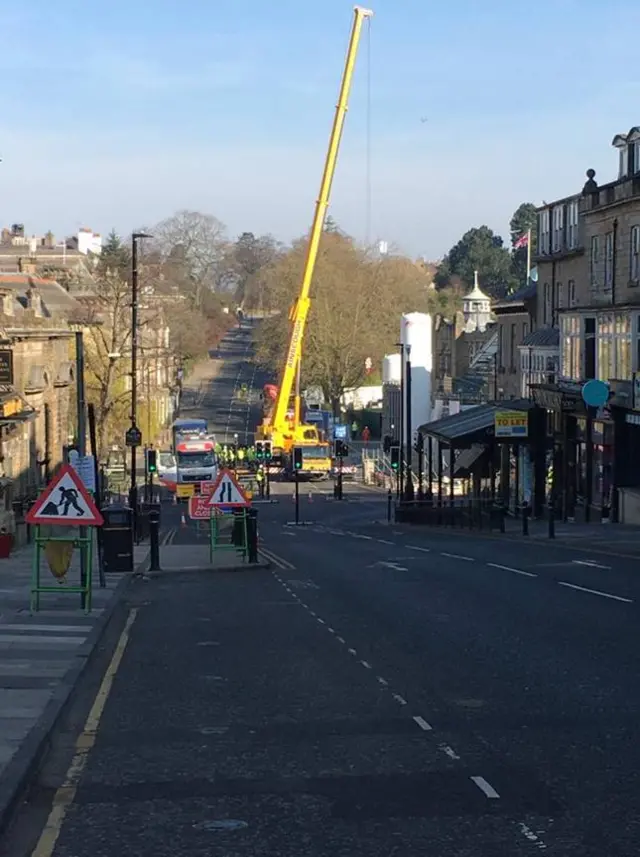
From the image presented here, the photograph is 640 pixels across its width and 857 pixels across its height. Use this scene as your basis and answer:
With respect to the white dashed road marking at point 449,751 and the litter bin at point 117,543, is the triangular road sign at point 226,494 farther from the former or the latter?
the white dashed road marking at point 449,751

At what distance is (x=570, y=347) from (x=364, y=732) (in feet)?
133

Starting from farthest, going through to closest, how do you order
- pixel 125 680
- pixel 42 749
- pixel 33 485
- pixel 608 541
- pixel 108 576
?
pixel 33 485, pixel 608 541, pixel 108 576, pixel 125 680, pixel 42 749

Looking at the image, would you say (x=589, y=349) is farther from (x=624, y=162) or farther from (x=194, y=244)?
(x=194, y=244)

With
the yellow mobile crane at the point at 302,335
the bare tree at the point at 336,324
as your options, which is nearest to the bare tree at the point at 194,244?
the bare tree at the point at 336,324

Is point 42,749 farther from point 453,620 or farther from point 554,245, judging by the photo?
point 554,245

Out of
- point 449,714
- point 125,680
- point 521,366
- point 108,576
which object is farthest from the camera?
point 521,366

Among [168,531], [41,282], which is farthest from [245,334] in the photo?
[168,531]

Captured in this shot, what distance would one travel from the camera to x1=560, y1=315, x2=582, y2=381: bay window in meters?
49.6

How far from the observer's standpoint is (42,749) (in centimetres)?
1062

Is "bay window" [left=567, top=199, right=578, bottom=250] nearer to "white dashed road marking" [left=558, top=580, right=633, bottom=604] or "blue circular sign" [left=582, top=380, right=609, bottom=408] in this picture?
"blue circular sign" [left=582, top=380, right=609, bottom=408]

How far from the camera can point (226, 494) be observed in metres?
30.0

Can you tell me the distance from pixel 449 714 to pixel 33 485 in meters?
45.4

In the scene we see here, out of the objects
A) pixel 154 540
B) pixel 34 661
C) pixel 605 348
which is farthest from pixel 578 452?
pixel 34 661

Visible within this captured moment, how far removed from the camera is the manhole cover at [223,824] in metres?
8.48
